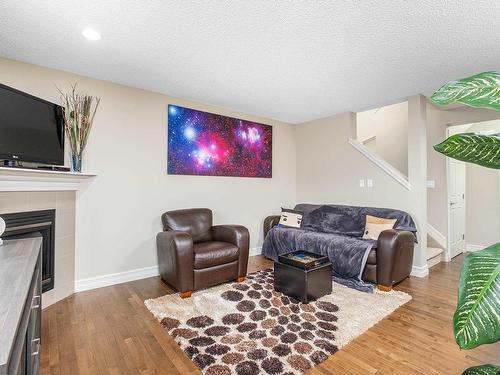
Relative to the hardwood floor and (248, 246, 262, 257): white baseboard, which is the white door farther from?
(248, 246, 262, 257): white baseboard

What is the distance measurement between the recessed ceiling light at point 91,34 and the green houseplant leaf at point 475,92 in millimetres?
2357

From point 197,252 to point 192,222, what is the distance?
643mm

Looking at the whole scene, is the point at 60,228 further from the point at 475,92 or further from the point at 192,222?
the point at 475,92

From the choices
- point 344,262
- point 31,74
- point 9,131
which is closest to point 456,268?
point 344,262

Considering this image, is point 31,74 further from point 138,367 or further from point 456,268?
point 456,268

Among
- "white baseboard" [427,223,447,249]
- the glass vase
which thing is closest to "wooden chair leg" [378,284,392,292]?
"white baseboard" [427,223,447,249]

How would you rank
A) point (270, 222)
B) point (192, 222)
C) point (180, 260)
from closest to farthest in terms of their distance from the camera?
point (180, 260) < point (192, 222) < point (270, 222)

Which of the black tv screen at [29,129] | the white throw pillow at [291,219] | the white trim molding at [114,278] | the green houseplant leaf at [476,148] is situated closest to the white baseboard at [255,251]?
the white throw pillow at [291,219]

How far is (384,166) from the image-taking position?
367 cm

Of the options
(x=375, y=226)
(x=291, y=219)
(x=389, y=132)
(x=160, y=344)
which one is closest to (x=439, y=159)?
(x=389, y=132)

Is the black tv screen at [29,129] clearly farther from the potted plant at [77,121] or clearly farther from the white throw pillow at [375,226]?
the white throw pillow at [375,226]

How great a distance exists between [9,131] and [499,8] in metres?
3.70

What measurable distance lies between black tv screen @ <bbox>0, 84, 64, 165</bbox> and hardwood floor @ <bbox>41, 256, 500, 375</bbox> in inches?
55.7

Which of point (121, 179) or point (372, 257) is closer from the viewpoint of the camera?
point (372, 257)
